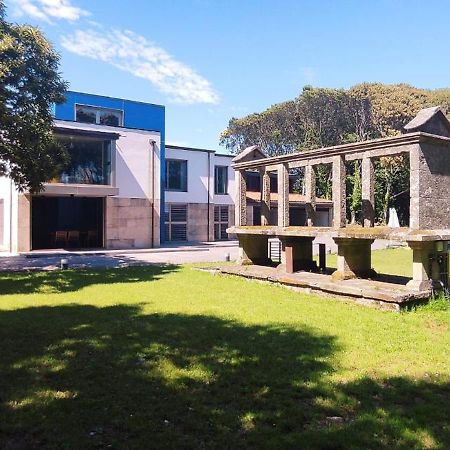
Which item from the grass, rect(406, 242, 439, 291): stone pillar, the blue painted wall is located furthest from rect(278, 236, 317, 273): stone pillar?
the blue painted wall

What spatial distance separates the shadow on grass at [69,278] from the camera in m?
11.4

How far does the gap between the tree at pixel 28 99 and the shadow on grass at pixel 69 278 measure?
109 inches

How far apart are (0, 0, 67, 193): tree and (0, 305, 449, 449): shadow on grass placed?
7.49m

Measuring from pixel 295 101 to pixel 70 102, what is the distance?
1048 inches

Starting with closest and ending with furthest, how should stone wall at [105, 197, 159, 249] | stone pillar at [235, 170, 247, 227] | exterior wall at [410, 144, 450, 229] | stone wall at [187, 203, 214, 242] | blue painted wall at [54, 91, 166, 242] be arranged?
1. exterior wall at [410, 144, 450, 229]
2. stone pillar at [235, 170, 247, 227]
3. stone wall at [105, 197, 159, 249]
4. blue painted wall at [54, 91, 166, 242]
5. stone wall at [187, 203, 214, 242]

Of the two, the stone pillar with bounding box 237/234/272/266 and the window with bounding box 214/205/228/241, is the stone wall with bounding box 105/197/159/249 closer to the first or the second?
the window with bounding box 214/205/228/241

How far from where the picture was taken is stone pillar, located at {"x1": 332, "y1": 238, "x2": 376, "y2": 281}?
35.1 ft

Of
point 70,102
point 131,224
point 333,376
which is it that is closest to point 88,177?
point 131,224

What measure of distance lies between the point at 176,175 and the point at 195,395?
2787cm

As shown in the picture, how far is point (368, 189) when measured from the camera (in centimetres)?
1042


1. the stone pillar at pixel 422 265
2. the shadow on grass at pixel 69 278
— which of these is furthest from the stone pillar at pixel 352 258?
the shadow on grass at pixel 69 278

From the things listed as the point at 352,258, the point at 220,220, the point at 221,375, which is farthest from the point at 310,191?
the point at 220,220

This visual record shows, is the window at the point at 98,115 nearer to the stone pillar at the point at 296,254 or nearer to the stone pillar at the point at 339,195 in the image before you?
the stone pillar at the point at 296,254

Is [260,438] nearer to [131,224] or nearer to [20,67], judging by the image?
[20,67]
